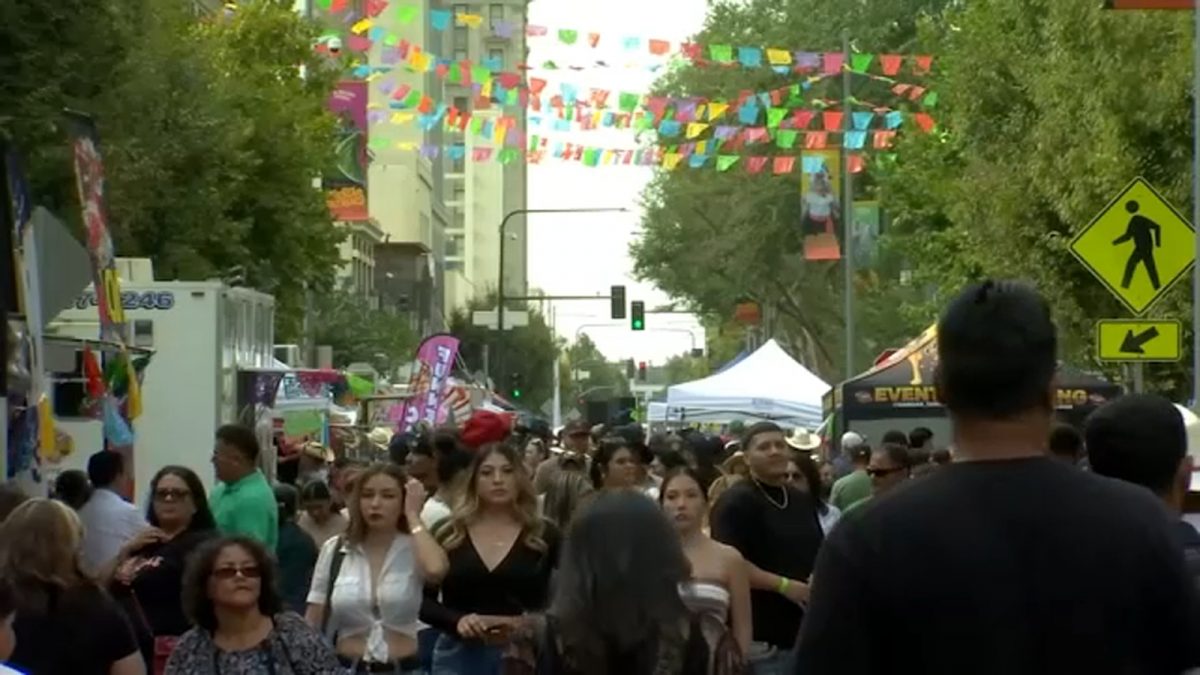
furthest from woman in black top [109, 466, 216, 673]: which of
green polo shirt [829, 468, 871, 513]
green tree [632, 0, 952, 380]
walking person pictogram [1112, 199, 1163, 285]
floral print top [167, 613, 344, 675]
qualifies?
green tree [632, 0, 952, 380]

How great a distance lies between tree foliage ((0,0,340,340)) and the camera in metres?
25.6

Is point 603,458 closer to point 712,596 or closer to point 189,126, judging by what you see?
point 712,596

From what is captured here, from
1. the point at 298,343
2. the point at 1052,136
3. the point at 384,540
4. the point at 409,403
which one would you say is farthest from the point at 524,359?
the point at 384,540

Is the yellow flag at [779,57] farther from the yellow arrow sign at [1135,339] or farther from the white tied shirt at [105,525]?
the white tied shirt at [105,525]

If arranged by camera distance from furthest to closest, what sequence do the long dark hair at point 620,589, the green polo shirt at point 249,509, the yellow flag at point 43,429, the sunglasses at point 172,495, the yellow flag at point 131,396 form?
the yellow flag at point 131,396 → the yellow flag at point 43,429 → the green polo shirt at point 249,509 → the sunglasses at point 172,495 → the long dark hair at point 620,589

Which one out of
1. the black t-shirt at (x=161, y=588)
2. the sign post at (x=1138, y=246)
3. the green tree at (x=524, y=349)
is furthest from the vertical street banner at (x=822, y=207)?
the green tree at (x=524, y=349)

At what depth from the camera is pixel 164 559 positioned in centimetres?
1070

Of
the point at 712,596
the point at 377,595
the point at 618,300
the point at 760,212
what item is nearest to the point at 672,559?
the point at 712,596

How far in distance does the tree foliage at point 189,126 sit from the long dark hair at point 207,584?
51.2 ft

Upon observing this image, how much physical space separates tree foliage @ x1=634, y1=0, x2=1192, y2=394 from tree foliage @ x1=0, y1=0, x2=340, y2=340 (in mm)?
9384

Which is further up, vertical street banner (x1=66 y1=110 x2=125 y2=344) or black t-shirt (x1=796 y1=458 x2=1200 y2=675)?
vertical street banner (x1=66 y1=110 x2=125 y2=344)

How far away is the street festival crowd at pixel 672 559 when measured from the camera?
4.00m

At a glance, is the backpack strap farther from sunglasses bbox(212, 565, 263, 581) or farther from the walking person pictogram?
the walking person pictogram

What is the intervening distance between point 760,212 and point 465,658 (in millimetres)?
56637
